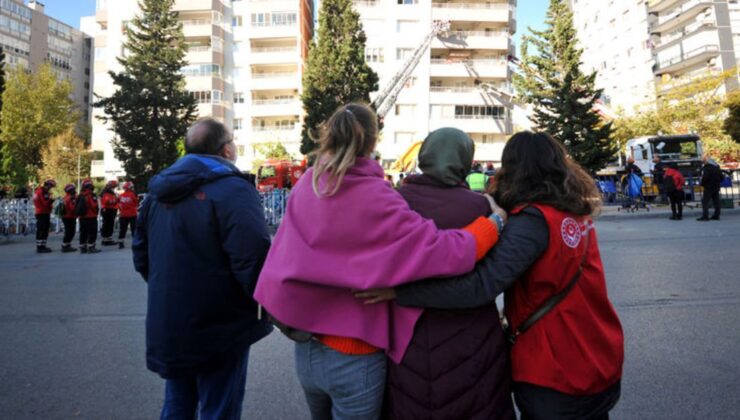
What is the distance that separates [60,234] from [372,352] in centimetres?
2128

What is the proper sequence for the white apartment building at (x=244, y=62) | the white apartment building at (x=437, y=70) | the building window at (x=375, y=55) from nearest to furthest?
the white apartment building at (x=437, y=70) < the building window at (x=375, y=55) < the white apartment building at (x=244, y=62)

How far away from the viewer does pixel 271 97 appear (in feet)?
175

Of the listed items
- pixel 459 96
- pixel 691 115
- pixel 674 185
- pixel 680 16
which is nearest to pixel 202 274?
pixel 674 185

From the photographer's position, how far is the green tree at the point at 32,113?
57344 mm

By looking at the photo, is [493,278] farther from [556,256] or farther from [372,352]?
[372,352]

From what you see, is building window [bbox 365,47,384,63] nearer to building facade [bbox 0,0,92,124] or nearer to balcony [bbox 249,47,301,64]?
balcony [bbox 249,47,301,64]

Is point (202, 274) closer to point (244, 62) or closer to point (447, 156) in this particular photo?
point (447, 156)

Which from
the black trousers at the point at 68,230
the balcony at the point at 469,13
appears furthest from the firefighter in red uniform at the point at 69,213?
the balcony at the point at 469,13

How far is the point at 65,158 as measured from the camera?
5694 cm

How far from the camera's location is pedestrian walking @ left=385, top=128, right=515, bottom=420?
1801 millimetres

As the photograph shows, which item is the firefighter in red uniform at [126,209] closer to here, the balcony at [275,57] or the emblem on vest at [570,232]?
the emblem on vest at [570,232]

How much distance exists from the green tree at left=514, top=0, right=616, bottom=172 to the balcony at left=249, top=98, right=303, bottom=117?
23.3 meters

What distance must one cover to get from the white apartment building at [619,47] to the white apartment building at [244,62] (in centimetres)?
3241

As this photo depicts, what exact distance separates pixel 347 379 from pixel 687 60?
210ft
